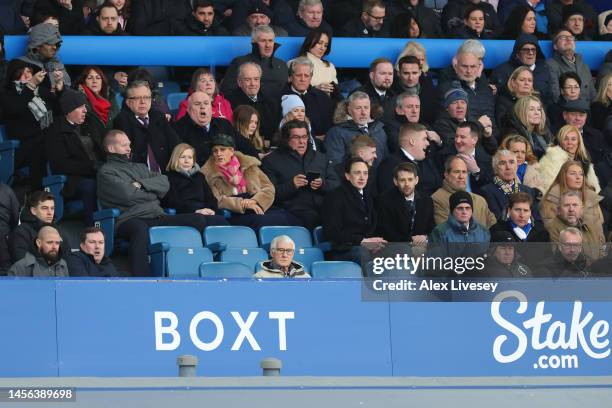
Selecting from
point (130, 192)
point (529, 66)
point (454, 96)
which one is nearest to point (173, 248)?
point (130, 192)

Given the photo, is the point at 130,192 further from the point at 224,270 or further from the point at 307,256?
the point at 307,256

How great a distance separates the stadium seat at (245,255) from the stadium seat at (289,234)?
335 millimetres

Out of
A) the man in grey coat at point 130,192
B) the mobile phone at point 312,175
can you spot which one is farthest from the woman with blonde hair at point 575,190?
the man in grey coat at point 130,192

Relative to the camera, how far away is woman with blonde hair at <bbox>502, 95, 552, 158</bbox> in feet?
55.3

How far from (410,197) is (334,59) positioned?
322 centimetres

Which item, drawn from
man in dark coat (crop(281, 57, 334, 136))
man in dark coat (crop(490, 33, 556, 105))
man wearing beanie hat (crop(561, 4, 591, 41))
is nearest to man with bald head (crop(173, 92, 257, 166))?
man in dark coat (crop(281, 57, 334, 136))

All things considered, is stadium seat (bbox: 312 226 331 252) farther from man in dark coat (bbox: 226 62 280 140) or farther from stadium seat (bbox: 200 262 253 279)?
man in dark coat (bbox: 226 62 280 140)

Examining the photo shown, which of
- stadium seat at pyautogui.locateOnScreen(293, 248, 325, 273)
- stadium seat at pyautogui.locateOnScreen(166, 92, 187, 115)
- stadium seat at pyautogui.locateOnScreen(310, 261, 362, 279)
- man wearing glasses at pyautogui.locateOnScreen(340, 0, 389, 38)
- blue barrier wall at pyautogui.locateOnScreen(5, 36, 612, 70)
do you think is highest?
man wearing glasses at pyautogui.locateOnScreen(340, 0, 389, 38)

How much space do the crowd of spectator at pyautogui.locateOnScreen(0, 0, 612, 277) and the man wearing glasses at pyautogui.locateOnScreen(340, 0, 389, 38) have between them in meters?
0.02

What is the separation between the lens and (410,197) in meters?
15.0

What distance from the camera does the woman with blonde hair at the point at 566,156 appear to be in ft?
53.5

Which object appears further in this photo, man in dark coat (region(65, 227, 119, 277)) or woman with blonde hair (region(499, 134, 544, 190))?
woman with blonde hair (region(499, 134, 544, 190))

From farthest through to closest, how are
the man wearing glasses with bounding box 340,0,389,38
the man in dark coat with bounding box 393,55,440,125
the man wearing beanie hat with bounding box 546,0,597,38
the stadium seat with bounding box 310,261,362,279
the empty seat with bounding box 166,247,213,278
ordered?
the man wearing beanie hat with bounding box 546,0,597,38 < the man wearing glasses with bounding box 340,0,389,38 < the man in dark coat with bounding box 393,55,440,125 < the stadium seat with bounding box 310,261,362,279 < the empty seat with bounding box 166,247,213,278

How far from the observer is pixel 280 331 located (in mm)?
12914
